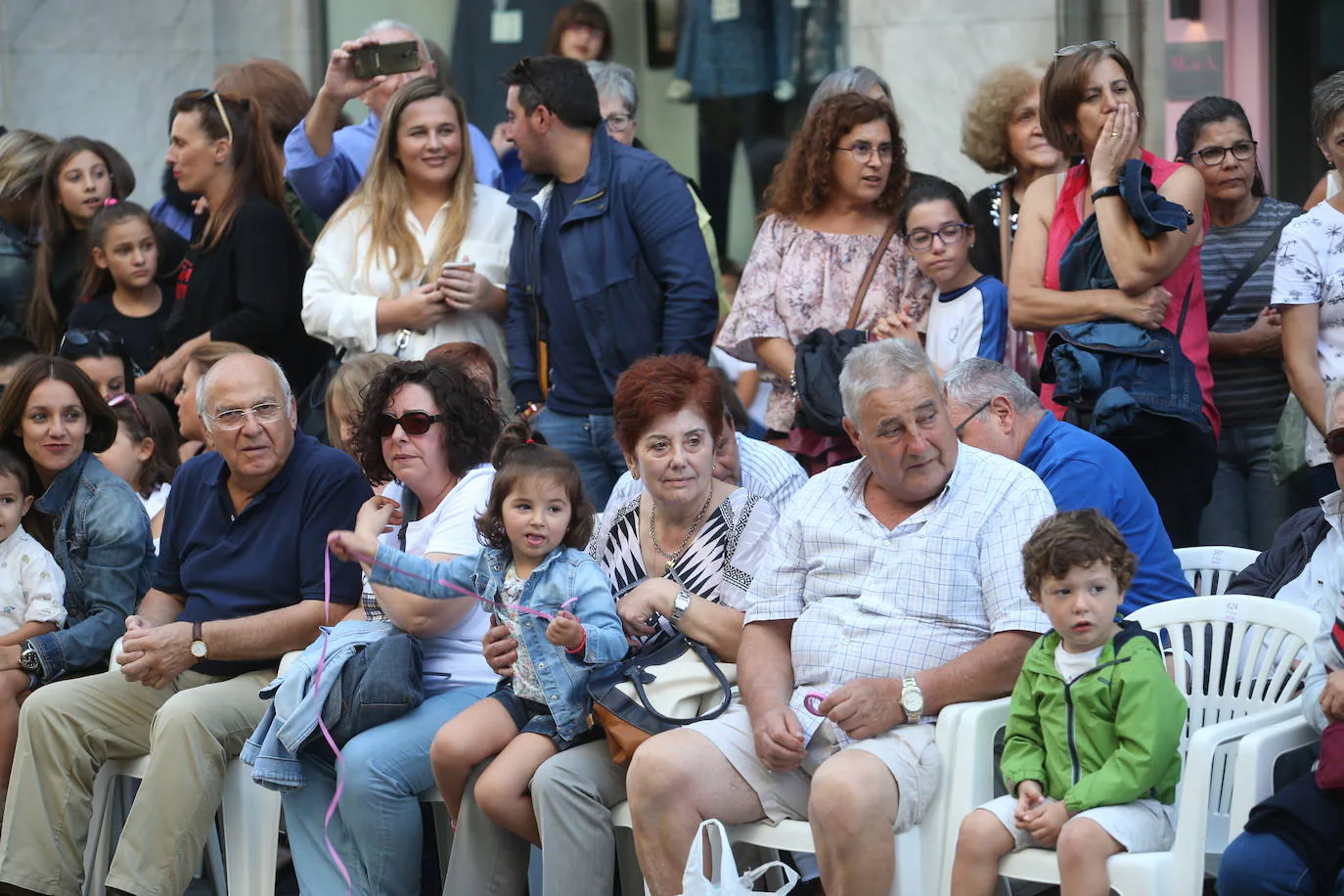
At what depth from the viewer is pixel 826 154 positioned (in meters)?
6.07

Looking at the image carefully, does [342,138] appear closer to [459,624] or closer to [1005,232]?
[1005,232]

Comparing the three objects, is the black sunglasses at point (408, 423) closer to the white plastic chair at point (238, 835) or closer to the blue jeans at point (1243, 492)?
the white plastic chair at point (238, 835)

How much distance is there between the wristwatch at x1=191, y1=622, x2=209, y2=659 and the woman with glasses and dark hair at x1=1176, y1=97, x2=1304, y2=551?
3.05m

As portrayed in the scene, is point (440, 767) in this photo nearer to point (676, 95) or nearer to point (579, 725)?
point (579, 725)

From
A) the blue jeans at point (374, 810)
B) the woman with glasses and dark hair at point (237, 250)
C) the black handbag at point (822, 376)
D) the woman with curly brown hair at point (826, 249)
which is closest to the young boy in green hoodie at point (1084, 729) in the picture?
the blue jeans at point (374, 810)

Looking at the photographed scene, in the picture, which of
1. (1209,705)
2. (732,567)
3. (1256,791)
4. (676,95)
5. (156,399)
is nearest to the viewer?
(1256,791)

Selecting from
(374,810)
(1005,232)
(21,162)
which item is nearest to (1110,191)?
(1005,232)

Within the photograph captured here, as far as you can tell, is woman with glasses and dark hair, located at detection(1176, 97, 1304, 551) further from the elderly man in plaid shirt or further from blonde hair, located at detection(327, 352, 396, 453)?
Result: blonde hair, located at detection(327, 352, 396, 453)

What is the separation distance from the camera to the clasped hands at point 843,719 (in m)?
4.30

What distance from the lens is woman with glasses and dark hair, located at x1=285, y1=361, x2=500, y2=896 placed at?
16.1ft

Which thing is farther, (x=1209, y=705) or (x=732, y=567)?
(x=732, y=567)

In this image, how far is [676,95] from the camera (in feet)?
31.3

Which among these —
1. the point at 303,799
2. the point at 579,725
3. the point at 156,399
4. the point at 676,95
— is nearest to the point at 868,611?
the point at 579,725

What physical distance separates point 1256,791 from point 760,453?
1.75 metres
